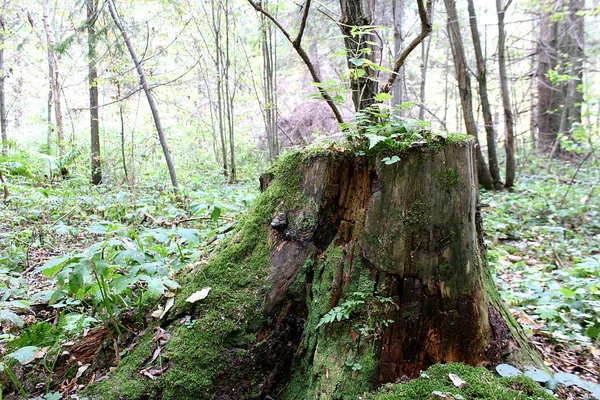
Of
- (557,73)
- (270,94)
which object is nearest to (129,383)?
(270,94)

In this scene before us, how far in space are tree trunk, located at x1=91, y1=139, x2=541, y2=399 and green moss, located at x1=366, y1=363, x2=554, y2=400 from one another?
215mm

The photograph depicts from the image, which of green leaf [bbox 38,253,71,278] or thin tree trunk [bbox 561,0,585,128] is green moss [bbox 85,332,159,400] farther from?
thin tree trunk [bbox 561,0,585,128]

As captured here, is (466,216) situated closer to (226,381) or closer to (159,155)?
(226,381)

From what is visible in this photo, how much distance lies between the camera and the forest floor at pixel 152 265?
6.93ft

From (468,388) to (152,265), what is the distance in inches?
69.2

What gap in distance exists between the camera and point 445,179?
2.10 m

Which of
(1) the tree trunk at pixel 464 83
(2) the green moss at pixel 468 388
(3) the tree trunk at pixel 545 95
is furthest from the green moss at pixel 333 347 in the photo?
(3) the tree trunk at pixel 545 95

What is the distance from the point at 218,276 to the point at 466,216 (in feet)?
5.20

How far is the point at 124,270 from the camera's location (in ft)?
8.54

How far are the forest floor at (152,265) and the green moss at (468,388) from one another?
43cm

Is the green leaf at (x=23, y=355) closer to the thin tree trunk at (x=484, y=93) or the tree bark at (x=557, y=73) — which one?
the thin tree trunk at (x=484, y=93)

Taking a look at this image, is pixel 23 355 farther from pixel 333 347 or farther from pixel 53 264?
pixel 333 347

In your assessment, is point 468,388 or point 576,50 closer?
point 468,388

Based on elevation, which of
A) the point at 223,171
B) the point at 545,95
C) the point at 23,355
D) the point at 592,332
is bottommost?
the point at 592,332
